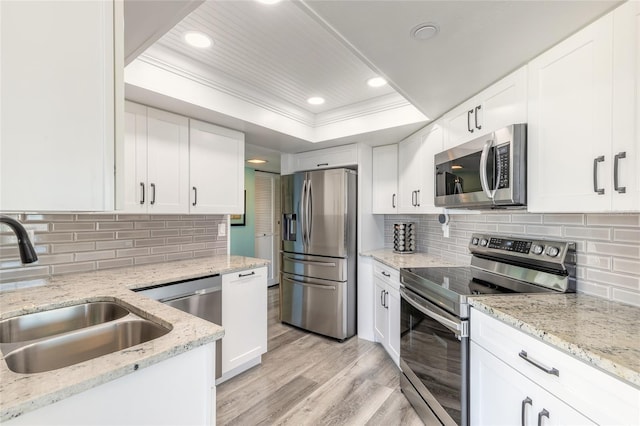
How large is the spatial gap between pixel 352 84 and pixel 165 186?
5.62 feet

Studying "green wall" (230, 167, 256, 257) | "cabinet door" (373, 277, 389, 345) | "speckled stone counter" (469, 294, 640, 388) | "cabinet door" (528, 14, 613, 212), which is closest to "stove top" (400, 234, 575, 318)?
"speckled stone counter" (469, 294, 640, 388)

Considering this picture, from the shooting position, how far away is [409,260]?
2.64 meters

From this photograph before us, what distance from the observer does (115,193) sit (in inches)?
30.8

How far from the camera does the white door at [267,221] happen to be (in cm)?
529

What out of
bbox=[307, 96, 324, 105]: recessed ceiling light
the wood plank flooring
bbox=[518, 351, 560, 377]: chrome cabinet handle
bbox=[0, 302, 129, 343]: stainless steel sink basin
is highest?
bbox=[307, 96, 324, 105]: recessed ceiling light

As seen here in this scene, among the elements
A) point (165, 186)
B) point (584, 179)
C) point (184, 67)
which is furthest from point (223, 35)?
point (584, 179)

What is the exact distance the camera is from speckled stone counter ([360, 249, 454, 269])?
2436 mm

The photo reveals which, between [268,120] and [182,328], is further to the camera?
[268,120]

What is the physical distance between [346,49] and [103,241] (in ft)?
7.17

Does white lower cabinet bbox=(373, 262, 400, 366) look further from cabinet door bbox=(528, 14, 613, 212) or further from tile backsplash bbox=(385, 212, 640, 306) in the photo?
cabinet door bbox=(528, 14, 613, 212)

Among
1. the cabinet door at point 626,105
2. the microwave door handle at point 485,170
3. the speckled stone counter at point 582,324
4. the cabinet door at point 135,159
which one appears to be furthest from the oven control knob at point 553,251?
the cabinet door at point 135,159

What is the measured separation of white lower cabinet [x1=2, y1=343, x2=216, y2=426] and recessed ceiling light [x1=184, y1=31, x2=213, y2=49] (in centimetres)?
173

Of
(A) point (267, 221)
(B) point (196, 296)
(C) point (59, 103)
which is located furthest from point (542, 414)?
(A) point (267, 221)

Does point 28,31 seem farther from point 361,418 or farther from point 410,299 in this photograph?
point 361,418
